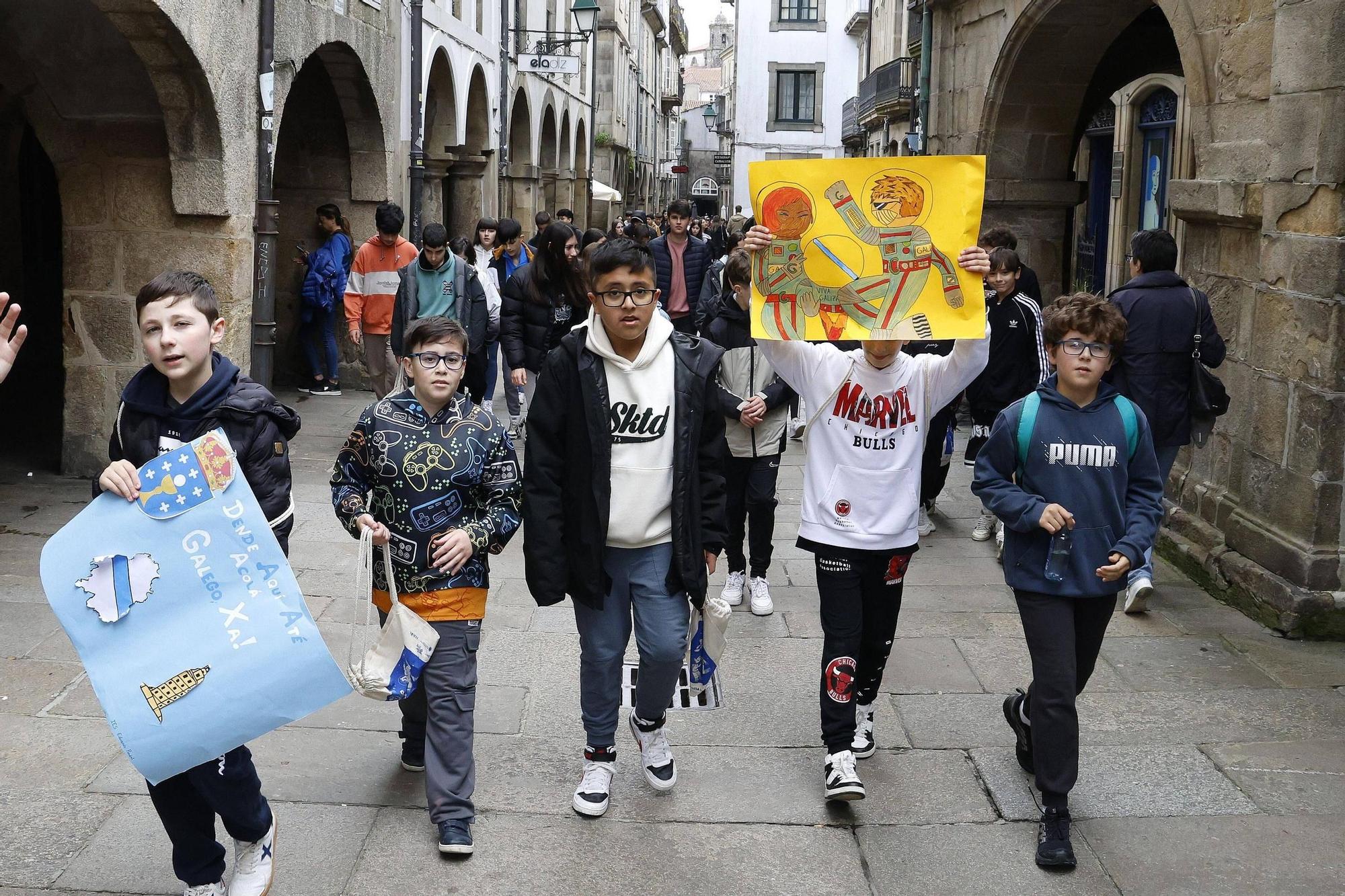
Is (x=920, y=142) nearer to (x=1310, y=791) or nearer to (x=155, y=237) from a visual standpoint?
(x=155, y=237)

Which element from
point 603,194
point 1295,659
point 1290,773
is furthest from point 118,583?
point 603,194

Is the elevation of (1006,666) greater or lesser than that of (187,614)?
lesser

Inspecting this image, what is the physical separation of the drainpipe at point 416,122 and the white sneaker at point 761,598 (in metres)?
8.32

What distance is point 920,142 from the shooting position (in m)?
14.2

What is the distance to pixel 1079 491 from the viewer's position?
13.4 ft

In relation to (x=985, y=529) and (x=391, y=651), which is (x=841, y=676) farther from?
(x=985, y=529)

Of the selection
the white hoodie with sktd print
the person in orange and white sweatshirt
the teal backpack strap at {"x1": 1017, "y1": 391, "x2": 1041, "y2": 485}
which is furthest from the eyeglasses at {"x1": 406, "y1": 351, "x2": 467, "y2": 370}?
the person in orange and white sweatshirt

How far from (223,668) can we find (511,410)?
777 cm

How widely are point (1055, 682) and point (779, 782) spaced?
1.00 metres

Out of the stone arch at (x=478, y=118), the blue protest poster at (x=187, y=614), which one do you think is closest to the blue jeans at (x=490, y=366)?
the blue protest poster at (x=187, y=614)

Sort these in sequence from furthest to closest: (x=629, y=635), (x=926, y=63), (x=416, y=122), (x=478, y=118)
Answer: (x=478, y=118) < (x=416, y=122) < (x=926, y=63) < (x=629, y=635)

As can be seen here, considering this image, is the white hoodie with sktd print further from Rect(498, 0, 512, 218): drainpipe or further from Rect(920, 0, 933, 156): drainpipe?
Rect(498, 0, 512, 218): drainpipe

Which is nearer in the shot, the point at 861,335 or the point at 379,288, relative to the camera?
the point at 861,335

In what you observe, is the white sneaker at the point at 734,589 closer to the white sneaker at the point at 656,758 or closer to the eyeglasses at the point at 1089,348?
the white sneaker at the point at 656,758
